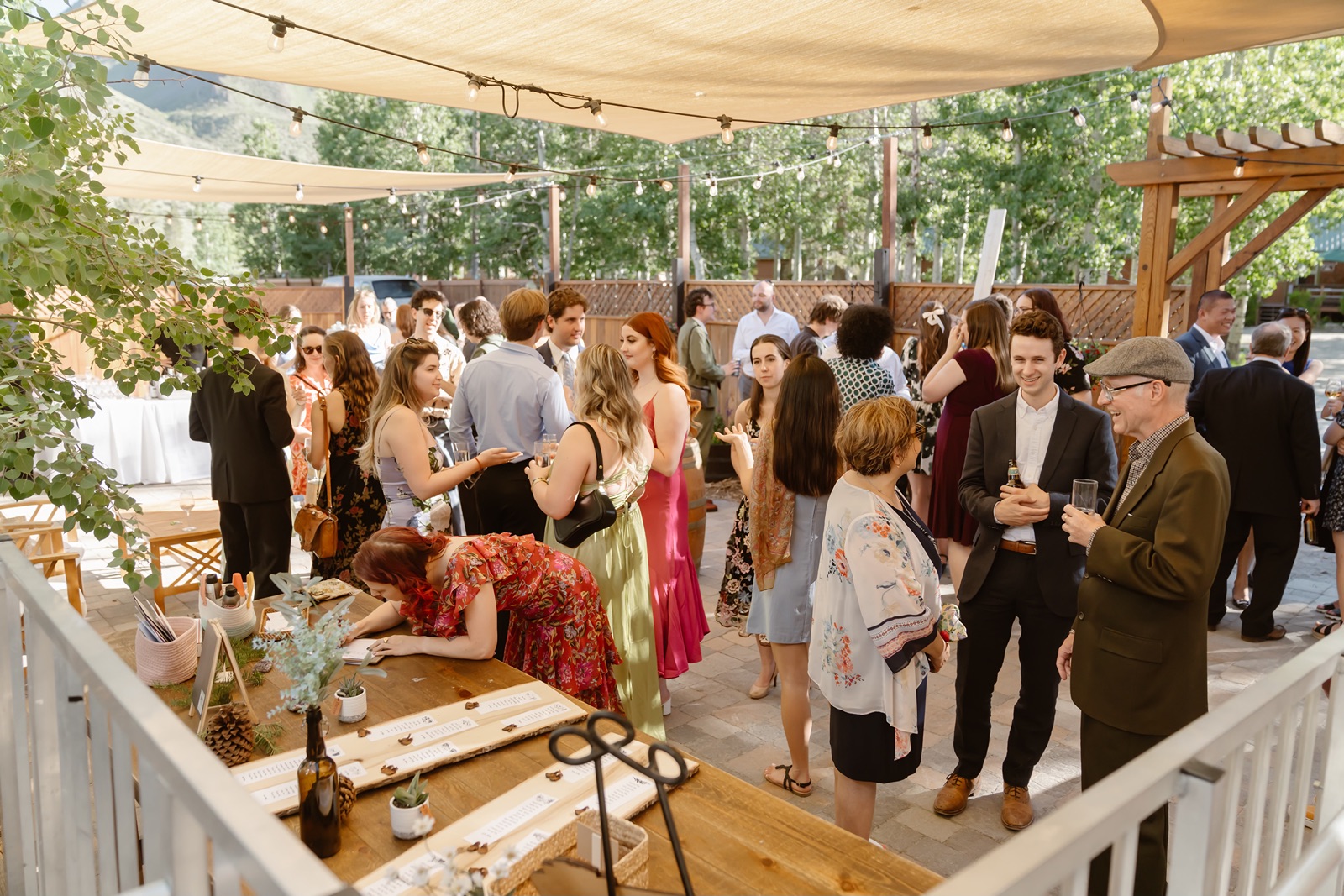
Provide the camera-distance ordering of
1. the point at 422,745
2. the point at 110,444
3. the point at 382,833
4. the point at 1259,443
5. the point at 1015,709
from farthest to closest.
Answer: the point at 110,444, the point at 1259,443, the point at 1015,709, the point at 422,745, the point at 382,833

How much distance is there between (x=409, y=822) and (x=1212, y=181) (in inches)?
245

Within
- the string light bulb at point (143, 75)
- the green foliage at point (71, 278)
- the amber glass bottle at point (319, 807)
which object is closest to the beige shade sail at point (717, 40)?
the string light bulb at point (143, 75)

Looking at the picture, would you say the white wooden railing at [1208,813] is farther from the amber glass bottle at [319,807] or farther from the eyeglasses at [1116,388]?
the amber glass bottle at [319,807]

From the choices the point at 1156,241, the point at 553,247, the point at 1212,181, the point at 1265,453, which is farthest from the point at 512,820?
the point at 553,247

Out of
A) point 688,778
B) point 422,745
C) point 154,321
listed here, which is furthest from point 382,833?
point 154,321

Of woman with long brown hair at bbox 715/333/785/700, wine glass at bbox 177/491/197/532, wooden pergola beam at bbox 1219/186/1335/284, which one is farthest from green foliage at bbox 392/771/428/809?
wooden pergola beam at bbox 1219/186/1335/284

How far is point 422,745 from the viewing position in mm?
2029

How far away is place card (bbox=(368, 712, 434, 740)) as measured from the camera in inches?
82.4

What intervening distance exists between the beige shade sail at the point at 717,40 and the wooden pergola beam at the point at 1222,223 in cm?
154

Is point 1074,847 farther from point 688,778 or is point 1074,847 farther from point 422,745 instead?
point 422,745

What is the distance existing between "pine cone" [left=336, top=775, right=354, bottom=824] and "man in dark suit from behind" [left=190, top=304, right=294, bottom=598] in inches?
119

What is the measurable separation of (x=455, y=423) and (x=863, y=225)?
22288 millimetres

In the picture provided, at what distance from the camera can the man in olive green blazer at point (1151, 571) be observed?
2.28 m

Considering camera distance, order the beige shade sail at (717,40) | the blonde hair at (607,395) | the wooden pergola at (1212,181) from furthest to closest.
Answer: the wooden pergola at (1212,181)
the beige shade sail at (717,40)
the blonde hair at (607,395)
